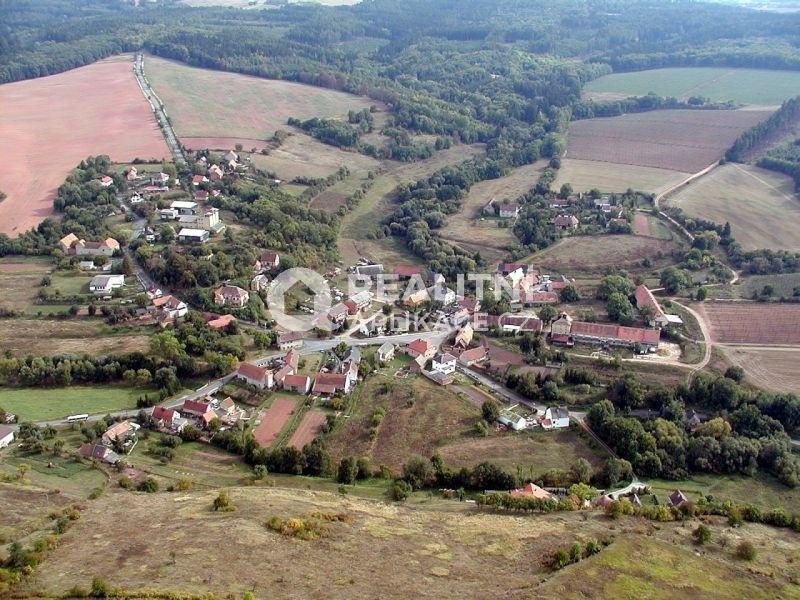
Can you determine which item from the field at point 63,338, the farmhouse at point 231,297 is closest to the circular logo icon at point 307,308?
the farmhouse at point 231,297

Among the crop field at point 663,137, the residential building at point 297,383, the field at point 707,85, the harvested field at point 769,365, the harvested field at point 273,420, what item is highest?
the field at point 707,85

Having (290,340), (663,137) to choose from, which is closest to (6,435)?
(290,340)

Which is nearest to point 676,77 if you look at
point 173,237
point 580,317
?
point 580,317

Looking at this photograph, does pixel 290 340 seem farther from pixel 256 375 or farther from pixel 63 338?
pixel 63 338

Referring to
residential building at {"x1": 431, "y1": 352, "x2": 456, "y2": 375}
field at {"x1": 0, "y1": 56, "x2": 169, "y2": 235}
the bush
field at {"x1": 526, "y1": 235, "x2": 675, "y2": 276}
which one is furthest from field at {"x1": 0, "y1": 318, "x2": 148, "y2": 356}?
field at {"x1": 526, "y1": 235, "x2": 675, "y2": 276}

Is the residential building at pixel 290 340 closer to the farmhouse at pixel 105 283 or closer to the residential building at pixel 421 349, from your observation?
the residential building at pixel 421 349

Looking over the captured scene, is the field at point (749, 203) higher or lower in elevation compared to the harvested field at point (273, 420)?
higher

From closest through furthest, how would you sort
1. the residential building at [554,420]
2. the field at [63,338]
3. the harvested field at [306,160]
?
the residential building at [554,420] → the field at [63,338] → the harvested field at [306,160]
